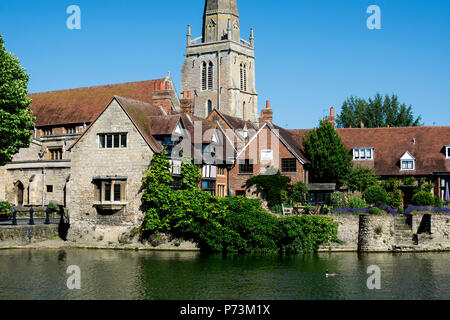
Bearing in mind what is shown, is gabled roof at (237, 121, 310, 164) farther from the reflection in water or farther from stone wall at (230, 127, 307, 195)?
the reflection in water

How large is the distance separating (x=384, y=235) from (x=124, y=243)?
18.1 metres

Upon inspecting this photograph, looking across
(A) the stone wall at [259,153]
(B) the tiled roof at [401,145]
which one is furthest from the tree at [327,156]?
(B) the tiled roof at [401,145]

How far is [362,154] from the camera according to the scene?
2281 inches

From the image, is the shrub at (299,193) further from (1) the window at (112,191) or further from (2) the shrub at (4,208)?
(2) the shrub at (4,208)

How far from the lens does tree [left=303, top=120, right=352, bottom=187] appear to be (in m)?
53.6

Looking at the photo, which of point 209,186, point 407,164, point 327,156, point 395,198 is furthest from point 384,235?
point 209,186

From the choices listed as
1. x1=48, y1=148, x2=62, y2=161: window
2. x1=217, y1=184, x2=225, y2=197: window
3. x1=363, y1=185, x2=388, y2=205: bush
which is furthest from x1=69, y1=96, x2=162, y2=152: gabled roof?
x1=48, y1=148, x2=62, y2=161: window

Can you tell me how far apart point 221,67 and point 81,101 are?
119 feet

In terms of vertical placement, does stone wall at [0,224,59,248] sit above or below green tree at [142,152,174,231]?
below

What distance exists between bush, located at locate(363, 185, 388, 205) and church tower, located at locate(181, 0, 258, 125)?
2095 inches

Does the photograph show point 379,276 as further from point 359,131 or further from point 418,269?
point 359,131

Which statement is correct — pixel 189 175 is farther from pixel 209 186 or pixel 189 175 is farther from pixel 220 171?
pixel 220 171
